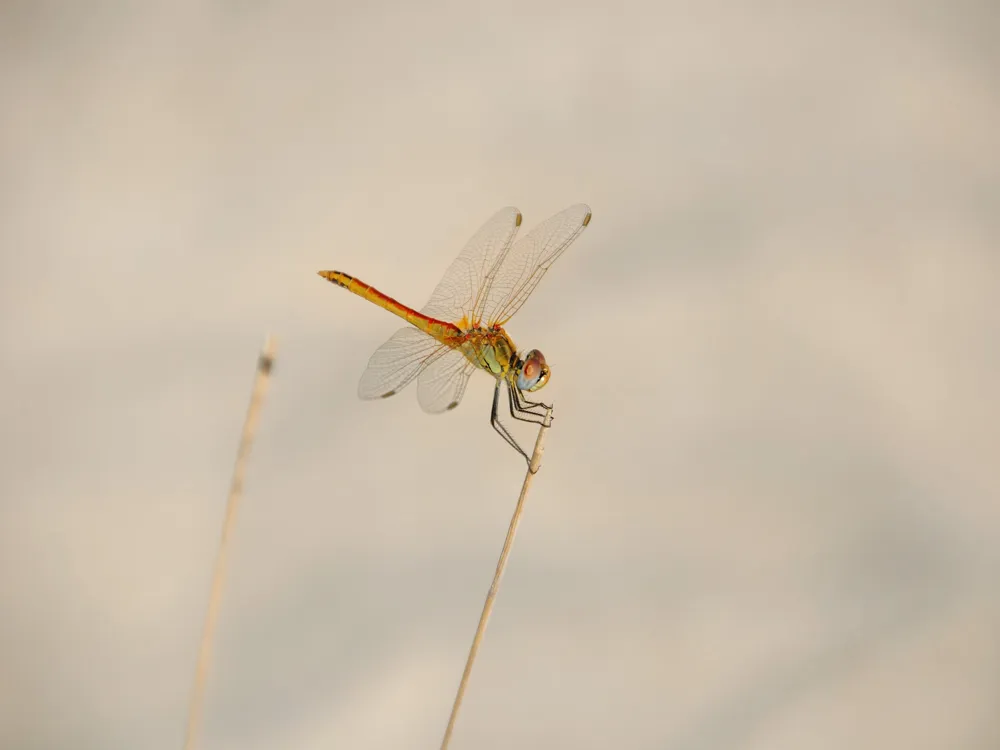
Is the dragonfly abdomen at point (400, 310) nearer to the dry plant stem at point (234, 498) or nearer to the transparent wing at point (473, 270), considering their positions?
the transparent wing at point (473, 270)

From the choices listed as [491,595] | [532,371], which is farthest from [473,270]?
[491,595]

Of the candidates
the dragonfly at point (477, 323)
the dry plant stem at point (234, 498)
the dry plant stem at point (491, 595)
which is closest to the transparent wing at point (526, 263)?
the dragonfly at point (477, 323)

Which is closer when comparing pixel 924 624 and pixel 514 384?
pixel 514 384

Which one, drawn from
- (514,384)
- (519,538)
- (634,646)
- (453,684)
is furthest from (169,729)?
(514,384)

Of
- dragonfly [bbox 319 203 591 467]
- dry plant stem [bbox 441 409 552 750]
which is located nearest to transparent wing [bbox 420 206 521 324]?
dragonfly [bbox 319 203 591 467]

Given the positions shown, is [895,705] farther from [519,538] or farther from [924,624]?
[519,538]

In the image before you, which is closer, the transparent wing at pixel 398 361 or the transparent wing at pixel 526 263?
the transparent wing at pixel 398 361

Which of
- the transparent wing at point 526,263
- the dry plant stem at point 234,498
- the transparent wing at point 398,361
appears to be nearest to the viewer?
the dry plant stem at point 234,498
